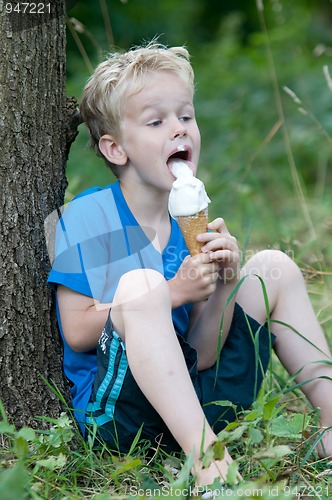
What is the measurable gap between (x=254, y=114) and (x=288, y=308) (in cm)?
321

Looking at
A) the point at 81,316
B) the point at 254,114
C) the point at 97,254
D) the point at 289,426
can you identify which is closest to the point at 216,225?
the point at 97,254

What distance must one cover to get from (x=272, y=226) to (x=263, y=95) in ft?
5.72

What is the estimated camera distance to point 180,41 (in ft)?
22.1

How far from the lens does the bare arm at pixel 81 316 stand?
6.10ft

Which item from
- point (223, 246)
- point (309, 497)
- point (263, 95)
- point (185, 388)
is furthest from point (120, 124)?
point (263, 95)

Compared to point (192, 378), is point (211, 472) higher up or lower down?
lower down

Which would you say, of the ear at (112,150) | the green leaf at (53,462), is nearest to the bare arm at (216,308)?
the ear at (112,150)

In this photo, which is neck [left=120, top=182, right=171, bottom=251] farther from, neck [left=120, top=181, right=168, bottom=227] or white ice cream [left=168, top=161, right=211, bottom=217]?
white ice cream [left=168, top=161, right=211, bottom=217]

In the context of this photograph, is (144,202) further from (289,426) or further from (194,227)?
(289,426)

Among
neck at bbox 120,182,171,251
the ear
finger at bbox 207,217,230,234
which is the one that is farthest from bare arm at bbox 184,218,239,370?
the ear

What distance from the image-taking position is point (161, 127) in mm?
2012

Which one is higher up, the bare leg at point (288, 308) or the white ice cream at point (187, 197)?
the white ice cream at point (187, 197)

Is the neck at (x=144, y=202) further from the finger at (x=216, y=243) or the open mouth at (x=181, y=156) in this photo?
the finger at (x=216, y=243)

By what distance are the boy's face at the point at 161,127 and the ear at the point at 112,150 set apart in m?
0.06
